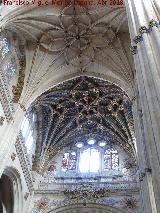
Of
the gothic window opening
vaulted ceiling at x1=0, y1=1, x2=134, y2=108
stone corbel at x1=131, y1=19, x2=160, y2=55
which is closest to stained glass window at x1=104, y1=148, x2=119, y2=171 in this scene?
the gothic window opening

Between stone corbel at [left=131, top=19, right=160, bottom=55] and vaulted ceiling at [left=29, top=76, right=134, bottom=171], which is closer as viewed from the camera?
stone corbel at [left=131, top=19, right=160, bottom=55]

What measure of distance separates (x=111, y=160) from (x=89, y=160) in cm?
135

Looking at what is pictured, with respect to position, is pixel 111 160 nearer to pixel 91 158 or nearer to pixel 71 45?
pixel 91 158

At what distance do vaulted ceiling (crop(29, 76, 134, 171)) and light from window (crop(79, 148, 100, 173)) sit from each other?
115cm

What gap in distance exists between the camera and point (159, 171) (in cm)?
693

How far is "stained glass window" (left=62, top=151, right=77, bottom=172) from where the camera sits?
70.5 feet

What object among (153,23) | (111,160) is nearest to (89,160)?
(111,160)

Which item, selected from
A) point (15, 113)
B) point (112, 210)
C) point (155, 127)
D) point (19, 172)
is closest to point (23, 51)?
point (15, 113)

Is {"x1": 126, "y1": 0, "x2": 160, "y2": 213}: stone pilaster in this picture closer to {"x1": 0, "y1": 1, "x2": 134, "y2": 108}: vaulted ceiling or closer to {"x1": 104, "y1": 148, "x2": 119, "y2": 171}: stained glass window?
{"x1": 0, "y1": 1, "x2": 134, "y2": 108}: vaulted ceiling

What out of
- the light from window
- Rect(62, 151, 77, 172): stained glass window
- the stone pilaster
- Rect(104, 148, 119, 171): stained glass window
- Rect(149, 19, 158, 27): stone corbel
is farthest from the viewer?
Rect(62, 151, 77, 172): stained glass window

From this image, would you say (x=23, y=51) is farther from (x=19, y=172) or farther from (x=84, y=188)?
(x=84, y=188)

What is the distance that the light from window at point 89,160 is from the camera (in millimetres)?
21109

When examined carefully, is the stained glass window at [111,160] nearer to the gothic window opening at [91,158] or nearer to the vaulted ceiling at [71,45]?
the gothic window opening at [91,158]

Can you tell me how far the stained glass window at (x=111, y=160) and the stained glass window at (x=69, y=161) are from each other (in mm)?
1898
